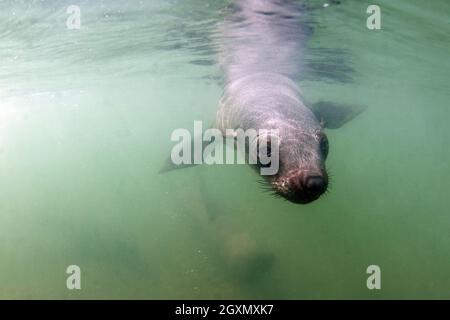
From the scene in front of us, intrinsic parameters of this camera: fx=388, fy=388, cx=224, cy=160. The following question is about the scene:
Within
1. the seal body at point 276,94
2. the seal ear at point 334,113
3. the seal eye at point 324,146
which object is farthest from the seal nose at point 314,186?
the seal ear at point 334,113

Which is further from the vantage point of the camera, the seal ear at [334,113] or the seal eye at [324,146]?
the seal ear at [334,113]

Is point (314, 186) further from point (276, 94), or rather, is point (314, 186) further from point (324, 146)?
point (276, 94)

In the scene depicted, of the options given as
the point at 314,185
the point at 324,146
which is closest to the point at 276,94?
the point at 324,146

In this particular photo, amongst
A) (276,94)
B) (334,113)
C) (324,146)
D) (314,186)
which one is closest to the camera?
(314,186)

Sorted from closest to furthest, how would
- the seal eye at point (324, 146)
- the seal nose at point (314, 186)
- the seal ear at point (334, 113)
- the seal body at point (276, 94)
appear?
the seal nose at point (314, 186) → the seal body at point (276, 94) → the seal eye at point (324, 146) → the seal ear at point (334, 113)

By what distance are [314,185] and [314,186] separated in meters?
0.01

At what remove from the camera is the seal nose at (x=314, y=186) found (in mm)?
4117

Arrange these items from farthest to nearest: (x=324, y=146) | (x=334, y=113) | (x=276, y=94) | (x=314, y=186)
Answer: (x=334, y=113), (x=276, y=94), (x=324, y=146), (x=314, y=186)

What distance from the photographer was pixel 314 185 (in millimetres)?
4109

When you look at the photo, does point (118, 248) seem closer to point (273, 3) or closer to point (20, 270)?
point (20, 270)

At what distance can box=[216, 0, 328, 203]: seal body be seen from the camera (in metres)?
4.55

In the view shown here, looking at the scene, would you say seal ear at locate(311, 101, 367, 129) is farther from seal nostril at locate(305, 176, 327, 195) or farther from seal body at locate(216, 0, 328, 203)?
seal nostril at locate(305, 176, 327, 195)

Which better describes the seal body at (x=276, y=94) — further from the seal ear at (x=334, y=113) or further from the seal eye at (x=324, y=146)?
the seal ear at (x=334, y=113)

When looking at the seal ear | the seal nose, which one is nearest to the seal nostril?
the seal nose
